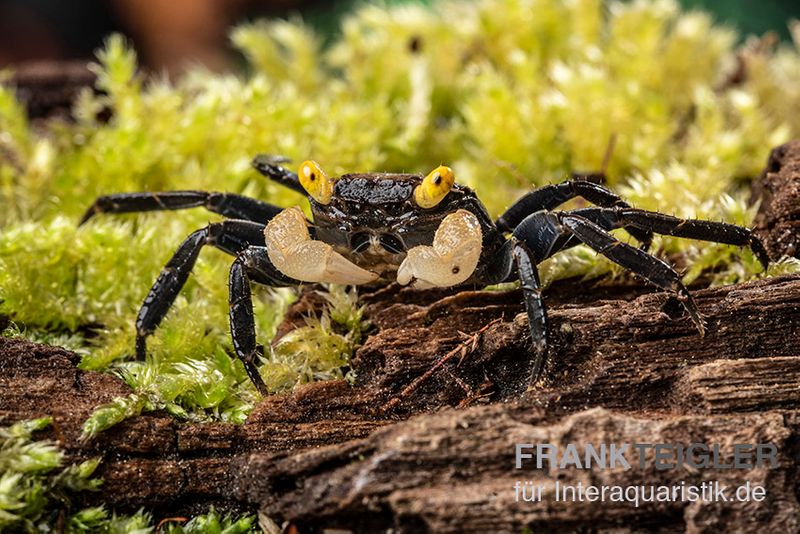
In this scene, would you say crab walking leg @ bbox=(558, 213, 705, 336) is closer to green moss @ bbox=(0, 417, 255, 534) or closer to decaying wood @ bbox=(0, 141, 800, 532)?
decaying wood @ bbox=(0, 141, 800, 532)

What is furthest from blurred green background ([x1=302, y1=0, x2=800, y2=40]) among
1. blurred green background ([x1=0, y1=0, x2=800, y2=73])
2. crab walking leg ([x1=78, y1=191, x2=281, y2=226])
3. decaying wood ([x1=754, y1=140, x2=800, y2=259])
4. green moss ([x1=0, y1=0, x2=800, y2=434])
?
crab walking leg ([x1=78, y1=191, x2=281, y2=226])

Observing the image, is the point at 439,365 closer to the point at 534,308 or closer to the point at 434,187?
the point at 534,308

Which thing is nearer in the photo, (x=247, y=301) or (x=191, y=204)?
(x=247, y=301)

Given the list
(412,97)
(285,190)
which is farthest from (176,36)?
(285,190)

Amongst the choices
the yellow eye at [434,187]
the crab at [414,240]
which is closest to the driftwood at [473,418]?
the crab at [414,240]

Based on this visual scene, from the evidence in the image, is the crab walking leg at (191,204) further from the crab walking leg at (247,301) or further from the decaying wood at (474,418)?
the decaying wood at (474,418)

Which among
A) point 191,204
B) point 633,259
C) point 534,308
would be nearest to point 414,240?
point 534,308

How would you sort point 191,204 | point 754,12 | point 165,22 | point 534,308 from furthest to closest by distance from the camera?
point 165,22, point 754,12, point 191,204, point 534,308

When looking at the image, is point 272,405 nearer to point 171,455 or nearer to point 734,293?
point 171,455
